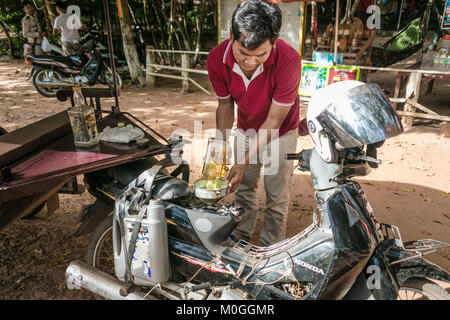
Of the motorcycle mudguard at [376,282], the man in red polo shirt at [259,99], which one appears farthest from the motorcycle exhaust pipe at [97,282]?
the motorcycle mudguard at [376,282]

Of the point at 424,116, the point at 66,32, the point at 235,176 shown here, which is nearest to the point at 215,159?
the point at 235,176

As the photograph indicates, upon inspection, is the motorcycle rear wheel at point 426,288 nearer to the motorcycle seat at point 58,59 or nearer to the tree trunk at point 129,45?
the tree trunk at point 129,45

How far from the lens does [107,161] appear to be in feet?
6.04

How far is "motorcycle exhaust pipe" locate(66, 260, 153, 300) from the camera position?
1.80 m

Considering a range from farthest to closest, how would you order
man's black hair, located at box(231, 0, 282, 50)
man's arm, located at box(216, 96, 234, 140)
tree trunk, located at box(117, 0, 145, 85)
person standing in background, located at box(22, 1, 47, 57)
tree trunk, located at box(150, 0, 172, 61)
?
tree trunk, located at box(150, 0, 172, 61) < person standing in background, located at box(22, 1, 47, 57) < tree trunk, located at box(117, 0, 145, 85) < man's arm, located at box(216, 96, 234, 140) < man's black hair, located at box(231, 0, 282, 50)

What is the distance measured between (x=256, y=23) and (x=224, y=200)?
2249mm

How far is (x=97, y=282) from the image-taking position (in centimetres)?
184

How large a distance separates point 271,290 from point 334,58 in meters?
5.61

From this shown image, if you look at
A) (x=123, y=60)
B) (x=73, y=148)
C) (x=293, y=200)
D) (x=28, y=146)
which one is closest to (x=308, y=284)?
(x=73, y=148)

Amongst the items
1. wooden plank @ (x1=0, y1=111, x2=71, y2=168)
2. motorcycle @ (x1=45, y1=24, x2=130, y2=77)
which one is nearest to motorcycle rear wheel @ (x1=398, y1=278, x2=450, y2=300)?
wooden plank @ (x1=0, y1=111, x2=71, y2=168)

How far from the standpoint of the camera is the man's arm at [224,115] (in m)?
2.46

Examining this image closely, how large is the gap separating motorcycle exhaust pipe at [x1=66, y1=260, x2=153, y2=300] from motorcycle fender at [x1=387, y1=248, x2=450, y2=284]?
4.15 ft

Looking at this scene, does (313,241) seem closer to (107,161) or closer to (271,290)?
(271,290)

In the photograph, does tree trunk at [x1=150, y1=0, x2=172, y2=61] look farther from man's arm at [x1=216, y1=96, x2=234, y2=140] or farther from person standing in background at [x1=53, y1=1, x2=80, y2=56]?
man's arm at [x1=216, y1=96, x2=234, y2=140]
